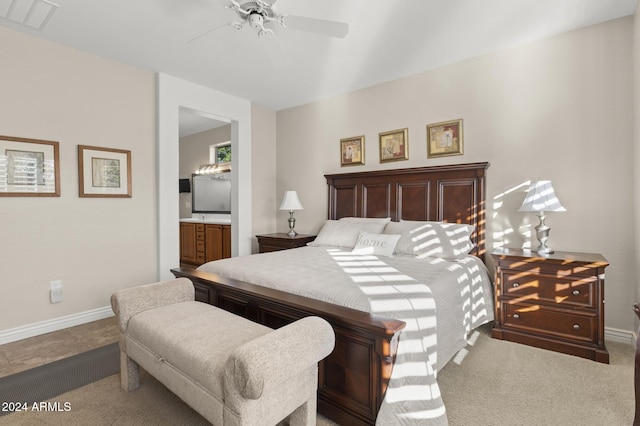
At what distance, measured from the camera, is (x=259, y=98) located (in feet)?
15.2

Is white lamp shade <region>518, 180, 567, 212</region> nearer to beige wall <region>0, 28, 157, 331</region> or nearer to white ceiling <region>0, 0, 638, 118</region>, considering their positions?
white ceiling <region>0, 0, 638, 118</region>

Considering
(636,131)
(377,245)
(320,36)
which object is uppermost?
(320,36)

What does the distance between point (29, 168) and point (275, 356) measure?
314 cm

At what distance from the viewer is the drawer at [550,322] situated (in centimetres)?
240

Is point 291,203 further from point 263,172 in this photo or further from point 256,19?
point 256,19

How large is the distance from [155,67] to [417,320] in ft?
12.3

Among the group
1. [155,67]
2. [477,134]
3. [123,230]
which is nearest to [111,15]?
[155,67]

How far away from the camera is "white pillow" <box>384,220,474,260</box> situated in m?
2.94

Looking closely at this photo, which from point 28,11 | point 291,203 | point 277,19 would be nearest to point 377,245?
point 291,203

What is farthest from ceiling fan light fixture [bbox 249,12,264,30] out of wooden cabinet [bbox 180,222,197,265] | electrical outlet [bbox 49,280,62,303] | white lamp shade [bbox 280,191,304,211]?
wooden cabinet [bbox 180,222,197,265]

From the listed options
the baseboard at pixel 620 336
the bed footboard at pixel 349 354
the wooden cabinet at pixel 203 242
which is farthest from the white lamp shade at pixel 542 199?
the wooden cabinet at pixel 203 242

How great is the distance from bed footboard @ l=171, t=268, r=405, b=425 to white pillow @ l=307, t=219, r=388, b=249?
166cm

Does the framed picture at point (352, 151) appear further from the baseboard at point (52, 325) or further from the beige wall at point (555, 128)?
the baseboard at point (52, 325)

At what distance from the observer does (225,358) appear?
4.47 feet
